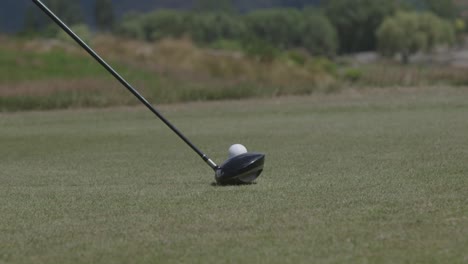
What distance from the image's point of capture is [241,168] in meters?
9.77

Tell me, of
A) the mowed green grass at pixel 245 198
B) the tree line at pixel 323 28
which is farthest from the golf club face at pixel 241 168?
the tree line at pixel 323 28

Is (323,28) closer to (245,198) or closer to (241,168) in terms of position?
(241,168)

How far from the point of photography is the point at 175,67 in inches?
1602

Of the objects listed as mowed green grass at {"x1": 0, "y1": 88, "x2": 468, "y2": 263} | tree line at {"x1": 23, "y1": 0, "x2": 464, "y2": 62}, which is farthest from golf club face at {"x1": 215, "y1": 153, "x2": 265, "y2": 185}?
tree line at {"x1": 23, "y1": 0, "x2": 464, "y2": 62}

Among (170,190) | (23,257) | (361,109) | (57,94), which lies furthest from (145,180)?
(57,94)

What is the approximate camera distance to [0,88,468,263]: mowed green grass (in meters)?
6.84

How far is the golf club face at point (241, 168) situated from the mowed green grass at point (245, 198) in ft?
0.43

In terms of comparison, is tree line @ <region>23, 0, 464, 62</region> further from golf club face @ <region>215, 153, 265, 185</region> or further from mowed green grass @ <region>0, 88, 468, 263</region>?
golf club face @ <region>215, 153, 265, 185</region>

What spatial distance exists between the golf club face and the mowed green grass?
0.13m

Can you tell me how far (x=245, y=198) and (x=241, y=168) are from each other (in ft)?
2.61

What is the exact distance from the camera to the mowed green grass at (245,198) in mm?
6844

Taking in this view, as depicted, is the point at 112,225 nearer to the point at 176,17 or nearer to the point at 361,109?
the point at 361,109

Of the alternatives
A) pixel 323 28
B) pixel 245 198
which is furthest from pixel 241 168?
pixel 323 28

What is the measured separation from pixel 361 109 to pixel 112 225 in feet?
59.2
